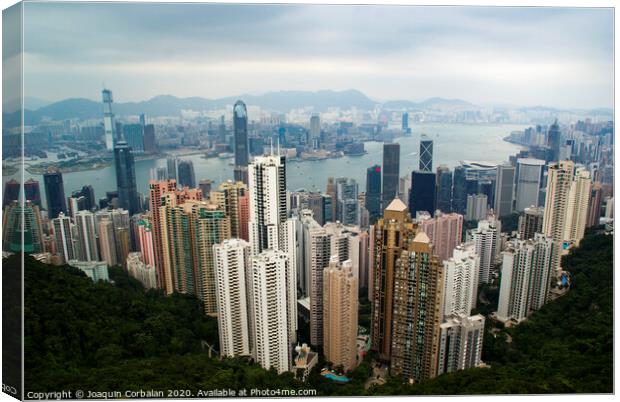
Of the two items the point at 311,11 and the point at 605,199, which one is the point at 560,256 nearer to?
the point at 605,199

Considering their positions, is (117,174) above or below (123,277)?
above

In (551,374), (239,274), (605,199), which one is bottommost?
(551,374)

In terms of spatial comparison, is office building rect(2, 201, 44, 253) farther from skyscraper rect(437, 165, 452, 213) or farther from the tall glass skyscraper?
skyscraper rect(437, 165, 452, 213)

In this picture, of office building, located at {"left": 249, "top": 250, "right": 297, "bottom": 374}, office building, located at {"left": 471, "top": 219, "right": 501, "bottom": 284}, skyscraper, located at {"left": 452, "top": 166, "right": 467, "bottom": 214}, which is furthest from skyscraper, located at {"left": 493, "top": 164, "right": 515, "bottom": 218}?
office building, located at {"left": 249, "top": 250, "right": 297, "bottom": 374}

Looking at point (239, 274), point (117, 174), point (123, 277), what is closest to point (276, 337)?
point (239, 274)

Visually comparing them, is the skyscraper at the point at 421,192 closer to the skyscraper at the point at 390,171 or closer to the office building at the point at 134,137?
the skyscraper at the point at 390,171

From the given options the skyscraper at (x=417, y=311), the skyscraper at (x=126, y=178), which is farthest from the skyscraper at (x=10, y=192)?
the skyscraper at (x=417, y=311)

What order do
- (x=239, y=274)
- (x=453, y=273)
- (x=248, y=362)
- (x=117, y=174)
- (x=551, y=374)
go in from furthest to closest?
(x=117, y=174) → (x=453, y=273) → (x=239, y=274) → (x=248, y=362) → (x=551, y=374)

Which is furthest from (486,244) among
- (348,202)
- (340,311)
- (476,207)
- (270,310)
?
(270,310)
